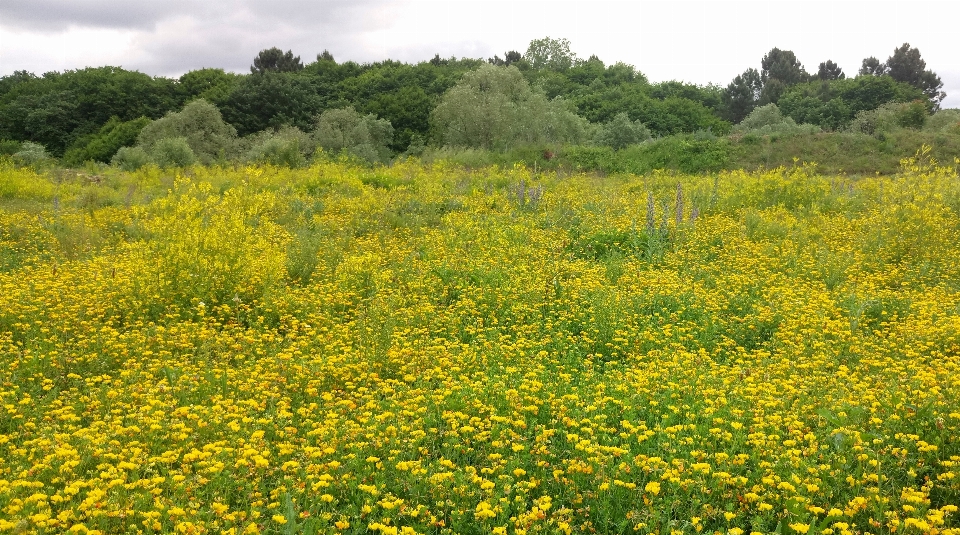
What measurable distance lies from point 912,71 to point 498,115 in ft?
200

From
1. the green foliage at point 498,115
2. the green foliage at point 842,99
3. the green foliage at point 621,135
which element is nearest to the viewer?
the green foliage at point 498,115

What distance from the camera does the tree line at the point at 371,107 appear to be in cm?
3112

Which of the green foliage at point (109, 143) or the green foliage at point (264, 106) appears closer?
the green foliage at point (109, 143)

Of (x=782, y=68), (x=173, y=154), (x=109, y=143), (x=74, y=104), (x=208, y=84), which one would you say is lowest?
(x=173, y=154)

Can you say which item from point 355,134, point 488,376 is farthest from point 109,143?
point 488,376

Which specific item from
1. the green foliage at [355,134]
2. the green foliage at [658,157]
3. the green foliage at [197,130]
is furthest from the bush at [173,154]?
the green foliage at [658,157]

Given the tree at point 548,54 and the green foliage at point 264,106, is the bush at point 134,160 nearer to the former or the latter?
the green foliage at point 264,106

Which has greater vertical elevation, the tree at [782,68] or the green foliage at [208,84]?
the tree at [782,68]

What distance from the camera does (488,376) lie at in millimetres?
4566

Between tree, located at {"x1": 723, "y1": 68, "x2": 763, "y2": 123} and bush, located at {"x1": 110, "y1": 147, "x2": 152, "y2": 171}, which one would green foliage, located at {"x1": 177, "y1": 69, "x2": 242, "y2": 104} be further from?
tree, located at {"x1": 723, "y1": 68, "x2": 763, "y2": 123}

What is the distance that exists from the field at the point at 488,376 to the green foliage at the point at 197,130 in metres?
22.6

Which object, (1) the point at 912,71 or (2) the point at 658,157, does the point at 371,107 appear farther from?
(1) the point at 912,71

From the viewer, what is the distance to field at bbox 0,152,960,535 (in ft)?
10.0

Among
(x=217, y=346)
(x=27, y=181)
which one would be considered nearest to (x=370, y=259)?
(x=217, y=346)
